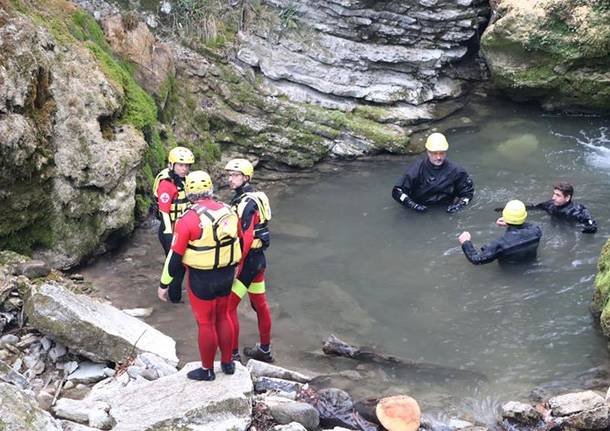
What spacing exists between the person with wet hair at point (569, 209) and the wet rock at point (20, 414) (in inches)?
313

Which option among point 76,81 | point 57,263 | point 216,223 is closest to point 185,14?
point 76,81

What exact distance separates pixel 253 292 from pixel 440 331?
2.43 meters

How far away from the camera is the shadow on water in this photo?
7.97m

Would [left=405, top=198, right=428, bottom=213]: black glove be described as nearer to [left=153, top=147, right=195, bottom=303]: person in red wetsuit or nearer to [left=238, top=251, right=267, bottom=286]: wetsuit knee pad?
[left=153, top=147, right=195, bottom=303]: person in red wetsuit

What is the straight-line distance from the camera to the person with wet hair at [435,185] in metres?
11.8

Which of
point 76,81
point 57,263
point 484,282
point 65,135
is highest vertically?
point 76,81

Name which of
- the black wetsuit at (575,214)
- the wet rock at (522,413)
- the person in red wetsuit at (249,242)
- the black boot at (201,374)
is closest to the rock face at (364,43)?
the black wetsuit at (575,214)

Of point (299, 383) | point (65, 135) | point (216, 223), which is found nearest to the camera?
point (216, 223)

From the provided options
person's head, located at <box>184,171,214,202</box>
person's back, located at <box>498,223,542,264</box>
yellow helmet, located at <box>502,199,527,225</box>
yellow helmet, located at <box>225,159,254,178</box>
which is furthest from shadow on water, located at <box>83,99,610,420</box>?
person's head, located at <box>184,171,214,202</box>

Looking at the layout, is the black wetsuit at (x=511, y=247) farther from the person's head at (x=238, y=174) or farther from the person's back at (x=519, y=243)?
the person's head at (x=238, y=174)

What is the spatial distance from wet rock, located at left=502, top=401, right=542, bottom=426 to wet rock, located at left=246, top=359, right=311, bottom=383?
6.78ft

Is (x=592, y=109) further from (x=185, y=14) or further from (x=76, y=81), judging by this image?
(x=76, y=81)

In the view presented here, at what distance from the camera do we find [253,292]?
798 cm

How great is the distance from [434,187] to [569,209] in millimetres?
2176
